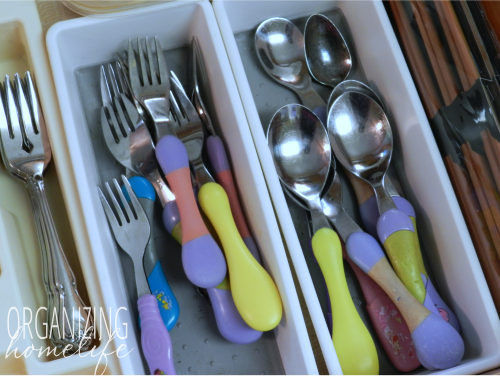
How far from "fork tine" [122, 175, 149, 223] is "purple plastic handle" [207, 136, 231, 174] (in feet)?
0.39

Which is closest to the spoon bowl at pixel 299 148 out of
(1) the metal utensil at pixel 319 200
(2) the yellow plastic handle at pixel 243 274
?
(1) the metal utensil at pixel 319 200

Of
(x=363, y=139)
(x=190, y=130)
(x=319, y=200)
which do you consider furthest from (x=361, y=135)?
(x=190, y=130)

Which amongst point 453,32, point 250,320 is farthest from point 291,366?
point 453,32

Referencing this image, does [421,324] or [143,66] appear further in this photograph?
[143,66]

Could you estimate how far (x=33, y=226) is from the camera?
631 millimetres


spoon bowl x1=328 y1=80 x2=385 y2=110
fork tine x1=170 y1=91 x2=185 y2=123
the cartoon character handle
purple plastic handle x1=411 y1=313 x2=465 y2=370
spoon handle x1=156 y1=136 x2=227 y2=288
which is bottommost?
purple plastic handle x1=411 y1=313 x2=465 y2=370

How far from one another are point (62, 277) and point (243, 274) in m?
0.23

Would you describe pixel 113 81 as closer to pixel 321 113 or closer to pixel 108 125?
pixel 108 125

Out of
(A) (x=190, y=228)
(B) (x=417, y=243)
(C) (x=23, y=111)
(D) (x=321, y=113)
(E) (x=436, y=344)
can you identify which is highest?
(C) (x=23, y=111)

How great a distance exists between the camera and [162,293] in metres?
0.59

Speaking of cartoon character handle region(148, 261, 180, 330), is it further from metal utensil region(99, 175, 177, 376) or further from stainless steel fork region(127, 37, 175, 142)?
stainless steel fork region(127, 37, 175, 142)

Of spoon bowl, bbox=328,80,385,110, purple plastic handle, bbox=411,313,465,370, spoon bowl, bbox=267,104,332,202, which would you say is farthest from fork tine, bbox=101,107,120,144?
purple plastic handle, bbox=411,313,465,370

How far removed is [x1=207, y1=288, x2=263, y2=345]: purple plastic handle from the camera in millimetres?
576

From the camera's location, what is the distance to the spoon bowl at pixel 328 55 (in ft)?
2.35
